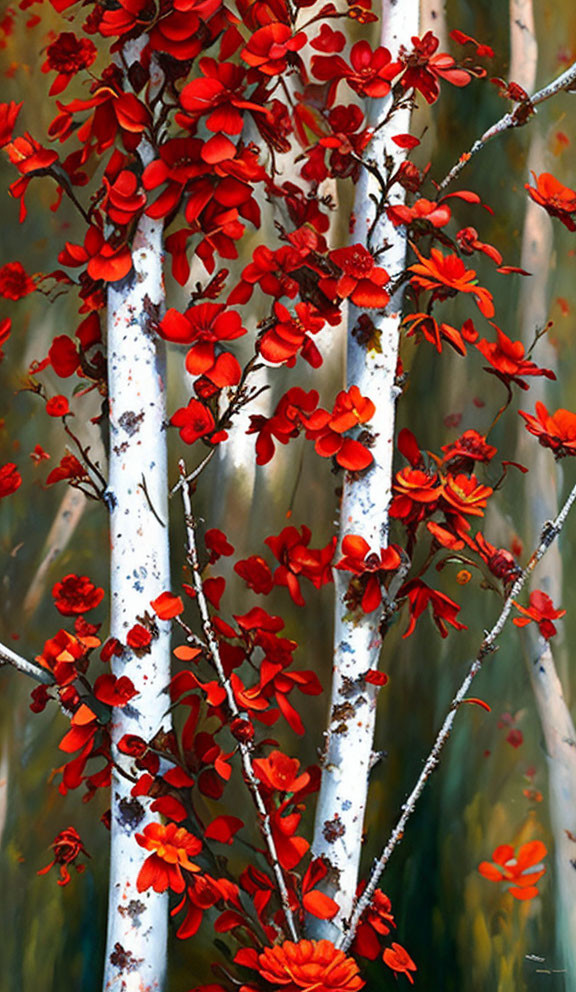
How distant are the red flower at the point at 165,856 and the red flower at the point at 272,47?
0.65 m

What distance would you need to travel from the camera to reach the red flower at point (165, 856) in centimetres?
85

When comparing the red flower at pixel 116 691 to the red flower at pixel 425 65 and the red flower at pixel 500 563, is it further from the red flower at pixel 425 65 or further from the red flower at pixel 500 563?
the red flower at pixel 425 65

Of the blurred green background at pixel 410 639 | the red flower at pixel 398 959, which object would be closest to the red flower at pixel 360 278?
the blurred green background at pixel 410 639

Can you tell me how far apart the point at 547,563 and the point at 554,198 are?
371 millimetres

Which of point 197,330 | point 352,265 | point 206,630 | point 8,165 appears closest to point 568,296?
point 352,265

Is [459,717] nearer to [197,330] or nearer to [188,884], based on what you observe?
[188,884]

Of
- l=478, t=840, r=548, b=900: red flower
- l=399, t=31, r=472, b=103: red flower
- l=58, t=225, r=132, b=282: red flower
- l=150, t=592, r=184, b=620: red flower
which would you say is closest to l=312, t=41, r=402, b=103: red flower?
l=399, t=31, r=472, b=103: red flower

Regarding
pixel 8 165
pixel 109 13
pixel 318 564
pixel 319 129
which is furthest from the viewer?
pixel 8 165

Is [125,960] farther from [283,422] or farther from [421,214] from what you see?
[421,214]

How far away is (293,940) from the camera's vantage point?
2.90 feet

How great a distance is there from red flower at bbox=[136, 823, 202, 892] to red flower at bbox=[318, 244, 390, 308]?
0.49 meters

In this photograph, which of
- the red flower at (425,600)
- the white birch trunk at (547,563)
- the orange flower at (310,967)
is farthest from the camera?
the white birch trunk at (547,563)

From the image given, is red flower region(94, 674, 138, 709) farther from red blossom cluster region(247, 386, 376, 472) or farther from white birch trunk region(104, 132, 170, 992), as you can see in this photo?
red blossom cluster region(247, 386, 376, 472)

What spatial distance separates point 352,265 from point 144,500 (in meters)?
0.29
